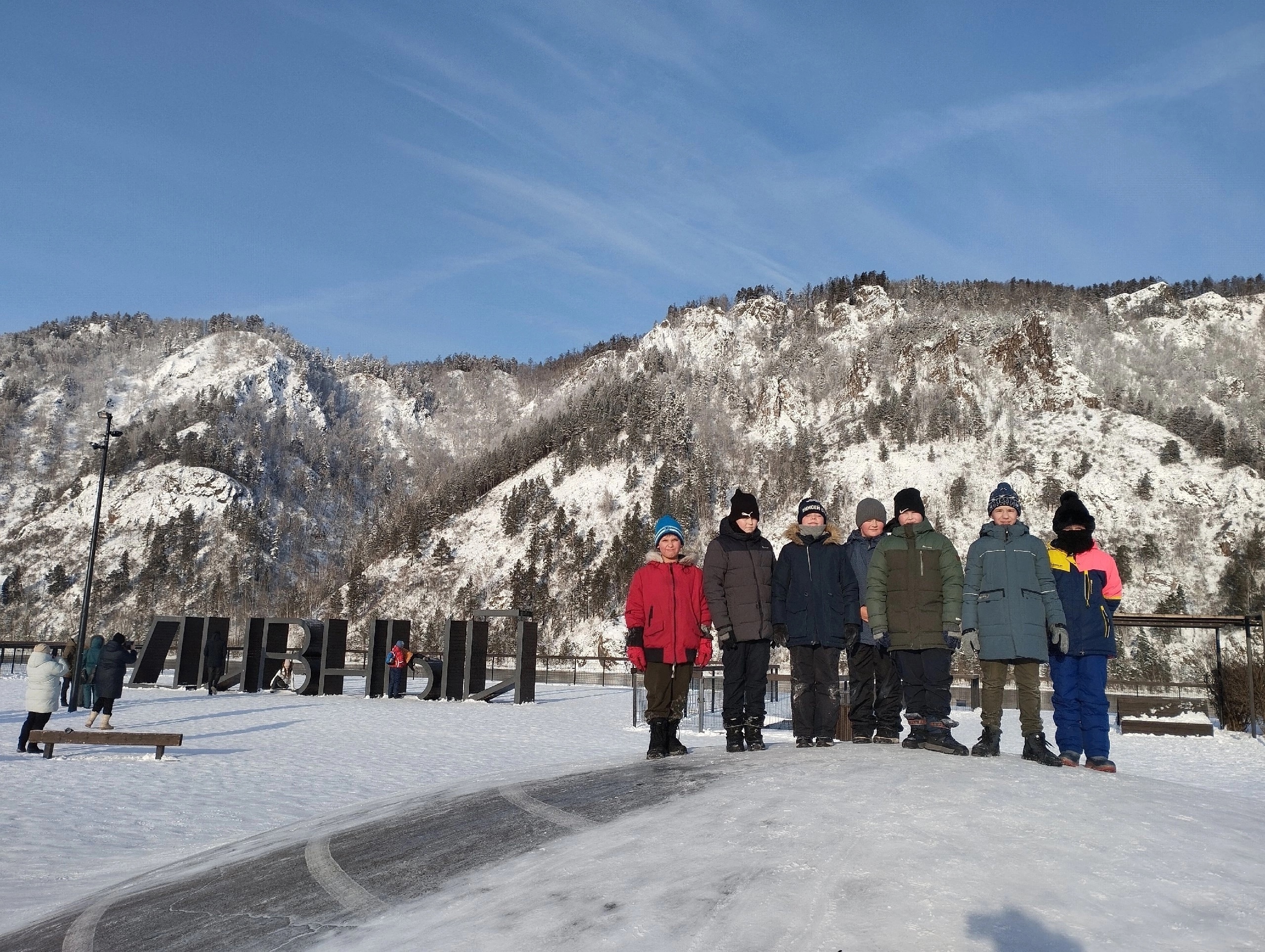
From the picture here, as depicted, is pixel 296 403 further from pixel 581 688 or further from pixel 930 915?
pixel 930 915

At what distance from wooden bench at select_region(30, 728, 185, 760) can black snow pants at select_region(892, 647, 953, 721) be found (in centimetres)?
1087

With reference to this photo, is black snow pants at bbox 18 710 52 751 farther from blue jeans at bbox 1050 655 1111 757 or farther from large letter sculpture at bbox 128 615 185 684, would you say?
large letter sculpture at bbox 128 615 185 684

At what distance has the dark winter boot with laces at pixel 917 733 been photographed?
704cm

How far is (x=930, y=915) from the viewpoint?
136 inches

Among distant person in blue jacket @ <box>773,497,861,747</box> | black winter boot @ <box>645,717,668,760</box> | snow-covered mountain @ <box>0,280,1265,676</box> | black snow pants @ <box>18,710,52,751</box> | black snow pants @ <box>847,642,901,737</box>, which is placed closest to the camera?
distant person in blue jacket @ <box>773,497,861,747</box>

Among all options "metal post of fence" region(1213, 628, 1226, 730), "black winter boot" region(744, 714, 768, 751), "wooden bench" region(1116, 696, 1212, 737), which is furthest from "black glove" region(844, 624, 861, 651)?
"metal post of fence" region(1213, 628, 1226, 730)

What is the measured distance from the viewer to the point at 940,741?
6898 mm

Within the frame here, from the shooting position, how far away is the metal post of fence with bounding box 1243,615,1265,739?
1872 centimetres

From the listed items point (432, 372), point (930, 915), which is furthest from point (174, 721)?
point (432, 372)

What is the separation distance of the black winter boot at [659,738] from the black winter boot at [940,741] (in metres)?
2.11

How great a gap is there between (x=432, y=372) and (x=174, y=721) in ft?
496

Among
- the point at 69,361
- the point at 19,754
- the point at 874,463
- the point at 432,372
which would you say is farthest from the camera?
the point at 432,372

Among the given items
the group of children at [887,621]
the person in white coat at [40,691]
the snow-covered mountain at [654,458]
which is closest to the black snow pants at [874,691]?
the group of children at [887,621]

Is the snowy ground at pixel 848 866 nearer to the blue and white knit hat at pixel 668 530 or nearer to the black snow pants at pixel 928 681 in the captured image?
the black snow pants at pixel 928 681
